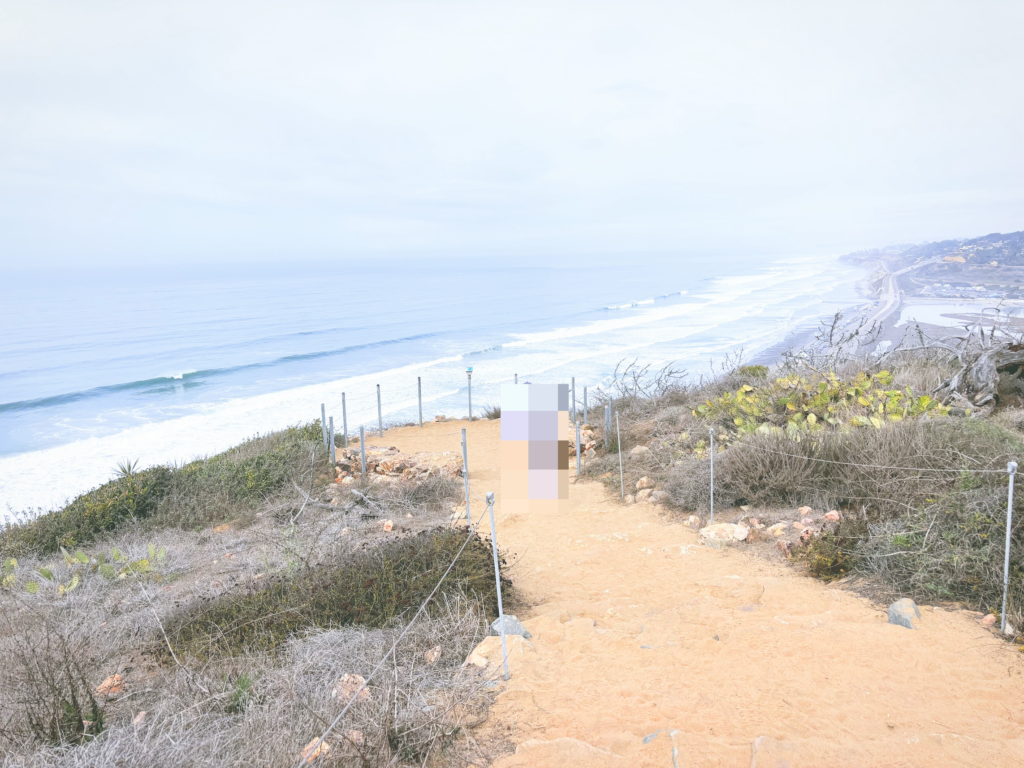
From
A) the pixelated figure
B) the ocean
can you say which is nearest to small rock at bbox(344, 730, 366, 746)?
the pixelated figure

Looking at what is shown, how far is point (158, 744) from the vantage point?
10.5ft

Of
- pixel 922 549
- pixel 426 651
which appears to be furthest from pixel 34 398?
pixel 922 549

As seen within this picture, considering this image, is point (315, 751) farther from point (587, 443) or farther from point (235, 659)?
point (587, 443)

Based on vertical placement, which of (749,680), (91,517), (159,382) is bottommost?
(159,382)

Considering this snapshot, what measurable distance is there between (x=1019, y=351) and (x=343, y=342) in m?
33.2

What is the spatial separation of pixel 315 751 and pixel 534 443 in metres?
7.18

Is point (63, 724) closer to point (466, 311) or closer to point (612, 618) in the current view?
point (612, 618)

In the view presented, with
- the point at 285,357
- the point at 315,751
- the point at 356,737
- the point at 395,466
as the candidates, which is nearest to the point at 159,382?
the point at 285,357

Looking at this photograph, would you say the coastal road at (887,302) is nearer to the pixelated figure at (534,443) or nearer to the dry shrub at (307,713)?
the pixelated figure at (534,443)

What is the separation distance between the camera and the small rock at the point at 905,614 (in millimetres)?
4691

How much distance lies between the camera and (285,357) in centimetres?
3362

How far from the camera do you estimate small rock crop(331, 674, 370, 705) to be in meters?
3.75

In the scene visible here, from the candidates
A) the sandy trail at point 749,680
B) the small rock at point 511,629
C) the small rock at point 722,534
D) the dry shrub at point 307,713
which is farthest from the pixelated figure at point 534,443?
the dry shrub at point 307,713

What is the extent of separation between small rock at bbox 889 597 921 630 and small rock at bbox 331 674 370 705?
12.7ft
